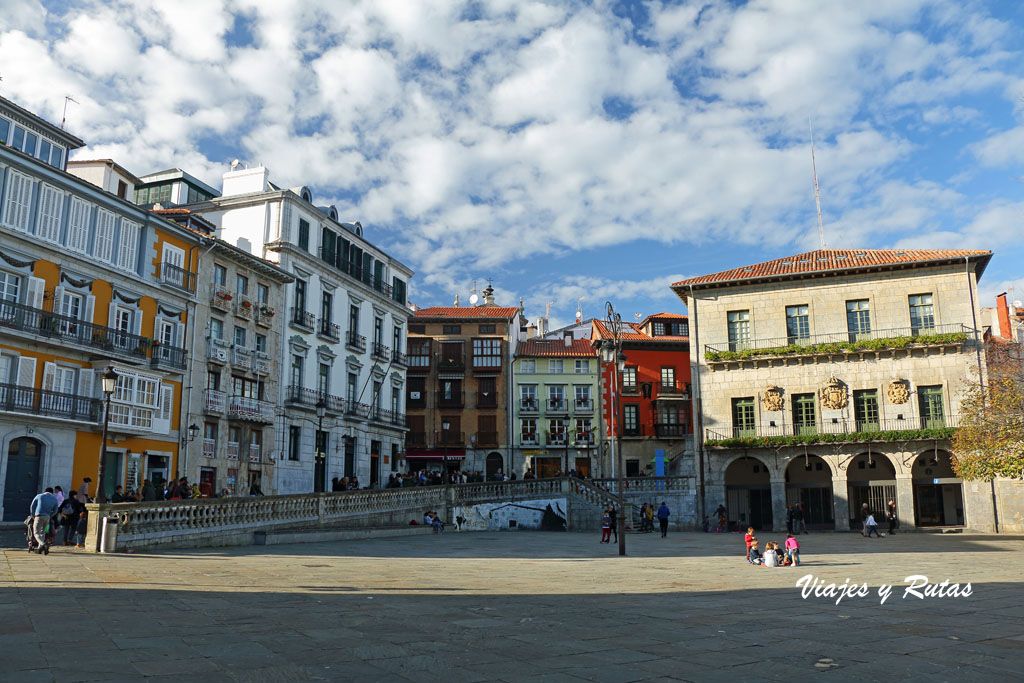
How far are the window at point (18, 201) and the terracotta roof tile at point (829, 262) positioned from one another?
32.4m

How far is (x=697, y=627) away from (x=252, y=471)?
3180 cm

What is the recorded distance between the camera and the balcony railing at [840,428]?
40656 mm

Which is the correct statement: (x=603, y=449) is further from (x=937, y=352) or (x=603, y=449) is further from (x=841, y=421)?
(x=937, y=352)

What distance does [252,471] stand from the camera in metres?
38.7

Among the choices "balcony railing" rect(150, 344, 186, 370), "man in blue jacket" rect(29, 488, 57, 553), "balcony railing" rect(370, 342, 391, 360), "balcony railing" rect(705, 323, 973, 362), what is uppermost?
"balcony railing" rect(370, 342, 391, 360)

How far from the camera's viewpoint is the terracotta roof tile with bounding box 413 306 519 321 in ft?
216

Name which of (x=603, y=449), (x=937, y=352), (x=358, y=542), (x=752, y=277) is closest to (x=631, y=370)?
(x=603, y=449)

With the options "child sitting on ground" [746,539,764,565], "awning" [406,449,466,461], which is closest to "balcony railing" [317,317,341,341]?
"awning" [406,449,466,461]

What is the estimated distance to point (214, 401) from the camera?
36.3 meters

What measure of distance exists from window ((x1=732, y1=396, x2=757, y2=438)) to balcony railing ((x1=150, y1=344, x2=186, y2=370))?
28.6m

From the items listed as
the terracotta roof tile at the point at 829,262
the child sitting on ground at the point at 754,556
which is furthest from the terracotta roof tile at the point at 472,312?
the child sitting on ground at the point at 754,556

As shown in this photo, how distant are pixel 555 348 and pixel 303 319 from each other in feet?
93.6

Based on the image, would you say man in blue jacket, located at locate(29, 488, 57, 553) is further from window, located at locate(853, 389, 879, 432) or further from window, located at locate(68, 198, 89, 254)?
window, located at locate(853, 389, 879, 432)

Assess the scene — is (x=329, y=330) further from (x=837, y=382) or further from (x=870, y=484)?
(x=870, y=484)
